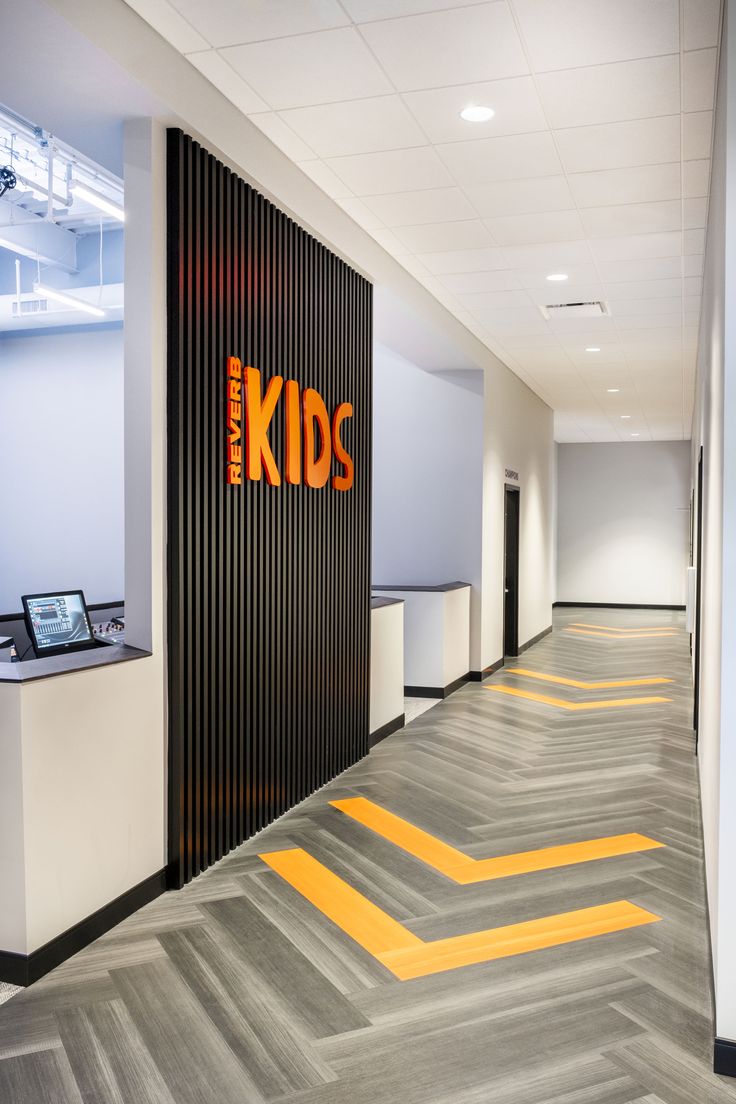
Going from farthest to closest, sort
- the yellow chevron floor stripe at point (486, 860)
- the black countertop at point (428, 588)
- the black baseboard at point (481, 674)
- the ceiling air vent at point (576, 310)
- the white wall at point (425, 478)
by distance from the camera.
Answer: the black baseboard at point (481, 674)
the white wall at point (425, 478)
the black countertop at point (428, 588)
the ceiling air vent at point (576, 310)
the yellow chevron floor stripe at point (486, 860)

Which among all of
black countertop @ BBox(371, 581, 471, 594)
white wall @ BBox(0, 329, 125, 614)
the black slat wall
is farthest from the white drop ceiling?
white wall @ BBox(0, 329, 125, 614)

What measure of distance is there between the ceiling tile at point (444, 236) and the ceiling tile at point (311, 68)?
170 cm

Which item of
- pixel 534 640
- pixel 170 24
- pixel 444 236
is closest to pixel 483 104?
pixel 170 24

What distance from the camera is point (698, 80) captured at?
3643mm

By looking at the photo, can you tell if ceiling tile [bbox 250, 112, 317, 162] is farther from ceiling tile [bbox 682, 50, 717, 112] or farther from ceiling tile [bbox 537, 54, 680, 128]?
ceiling tile [bbox 682, 50, 717, 112]

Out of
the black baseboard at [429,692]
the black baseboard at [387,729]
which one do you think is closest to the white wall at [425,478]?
the black baseboard at [429,692]

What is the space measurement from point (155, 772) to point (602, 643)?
964 centimetres

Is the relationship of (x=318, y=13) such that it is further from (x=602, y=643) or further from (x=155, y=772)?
(x=602, y=643)

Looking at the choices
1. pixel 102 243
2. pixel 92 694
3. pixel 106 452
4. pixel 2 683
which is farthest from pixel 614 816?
pixel 102 243

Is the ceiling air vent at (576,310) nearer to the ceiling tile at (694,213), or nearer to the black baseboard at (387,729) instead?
the ceiling tile at (694,213)

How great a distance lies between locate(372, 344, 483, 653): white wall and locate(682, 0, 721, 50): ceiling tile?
5.54 m

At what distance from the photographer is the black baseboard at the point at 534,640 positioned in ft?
37.1

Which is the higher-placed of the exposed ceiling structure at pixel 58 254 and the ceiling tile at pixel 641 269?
the exposed ceiling structure at pixel 58 254

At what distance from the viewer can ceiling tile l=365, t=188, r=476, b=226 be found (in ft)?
16.3
